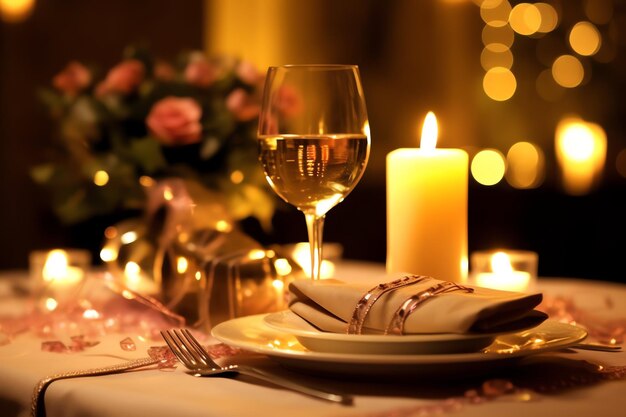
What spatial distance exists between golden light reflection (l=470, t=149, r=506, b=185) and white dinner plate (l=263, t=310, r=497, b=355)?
Answer: 395cm

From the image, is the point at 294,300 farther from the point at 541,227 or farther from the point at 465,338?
the point at 541,227

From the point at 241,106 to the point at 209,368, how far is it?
3.01 ft

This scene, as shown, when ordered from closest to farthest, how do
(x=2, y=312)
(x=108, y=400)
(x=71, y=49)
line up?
(x=108, y=400) → (x=2, y=312) → (x=71, y=49)

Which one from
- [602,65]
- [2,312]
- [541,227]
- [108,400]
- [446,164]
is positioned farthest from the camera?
[602,65]

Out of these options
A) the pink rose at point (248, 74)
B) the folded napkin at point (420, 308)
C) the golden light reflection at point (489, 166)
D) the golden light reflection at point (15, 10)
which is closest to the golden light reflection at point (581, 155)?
the golden light reflection at point (489, 166)

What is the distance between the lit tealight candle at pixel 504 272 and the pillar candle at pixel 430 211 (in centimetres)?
21

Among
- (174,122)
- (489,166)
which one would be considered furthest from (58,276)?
(489,166)

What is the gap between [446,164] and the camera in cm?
106

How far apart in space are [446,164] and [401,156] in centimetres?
5


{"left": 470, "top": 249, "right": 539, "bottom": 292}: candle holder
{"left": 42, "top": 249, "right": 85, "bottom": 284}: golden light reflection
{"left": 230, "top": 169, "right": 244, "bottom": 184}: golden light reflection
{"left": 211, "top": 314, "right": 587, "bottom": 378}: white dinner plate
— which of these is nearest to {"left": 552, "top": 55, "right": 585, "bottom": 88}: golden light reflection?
{"left": 230, "top": 169, "right": 244, "bottom": 184}: golden light reflection

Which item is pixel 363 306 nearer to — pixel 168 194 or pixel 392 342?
pixel 392 342

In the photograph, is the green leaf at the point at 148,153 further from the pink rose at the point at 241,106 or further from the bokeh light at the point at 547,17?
the bokeh light at the point at 547,17

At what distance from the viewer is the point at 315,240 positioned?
→ 37.8 inches

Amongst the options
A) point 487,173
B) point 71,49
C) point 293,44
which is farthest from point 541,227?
point 293,44
